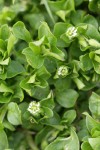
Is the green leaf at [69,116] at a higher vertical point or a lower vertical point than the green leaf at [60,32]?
lower

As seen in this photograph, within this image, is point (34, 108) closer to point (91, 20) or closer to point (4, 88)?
point (4, 88)

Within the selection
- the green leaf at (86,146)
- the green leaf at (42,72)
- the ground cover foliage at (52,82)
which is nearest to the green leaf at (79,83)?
the ground cover foliage at (52,82)

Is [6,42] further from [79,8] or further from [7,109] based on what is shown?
[79,8]

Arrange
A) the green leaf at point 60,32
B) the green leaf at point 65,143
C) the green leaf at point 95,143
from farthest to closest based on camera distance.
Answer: the green leaf at point 60,32 < the green leaf at point 65,143 < the green leaf at point 95,143

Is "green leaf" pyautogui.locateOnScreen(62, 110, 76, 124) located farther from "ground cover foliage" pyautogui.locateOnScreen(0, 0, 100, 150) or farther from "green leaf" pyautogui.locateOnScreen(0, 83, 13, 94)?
"green leaf" pyautogui.locateOnScreen(0, 83, 13, 94)

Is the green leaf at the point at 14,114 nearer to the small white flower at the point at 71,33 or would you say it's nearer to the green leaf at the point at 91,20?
the small white flower at the point at 71,33

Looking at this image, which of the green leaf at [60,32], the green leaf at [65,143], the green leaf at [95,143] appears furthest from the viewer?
the green leaf at [60,32]

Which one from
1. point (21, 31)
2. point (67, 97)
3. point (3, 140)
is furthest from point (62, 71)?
point (3, 140)

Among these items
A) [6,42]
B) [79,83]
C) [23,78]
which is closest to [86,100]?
[79,83]
